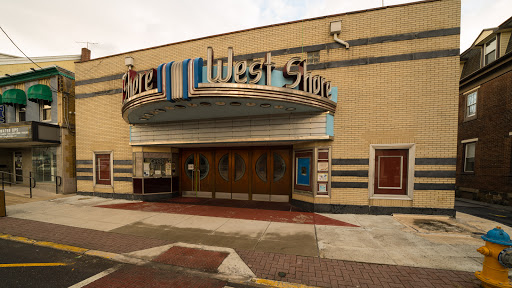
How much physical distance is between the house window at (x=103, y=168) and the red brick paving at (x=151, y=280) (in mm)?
8845

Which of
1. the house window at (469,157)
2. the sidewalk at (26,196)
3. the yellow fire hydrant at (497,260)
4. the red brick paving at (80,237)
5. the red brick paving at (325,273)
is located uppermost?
the house window at (469,157)

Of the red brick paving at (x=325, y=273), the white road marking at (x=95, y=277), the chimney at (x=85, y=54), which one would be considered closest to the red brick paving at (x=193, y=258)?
the red brick paving at (x=325, y=273)

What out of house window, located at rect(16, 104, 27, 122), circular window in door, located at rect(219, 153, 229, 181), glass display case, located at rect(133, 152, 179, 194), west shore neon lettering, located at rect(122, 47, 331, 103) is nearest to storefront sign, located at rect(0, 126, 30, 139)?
house window, located at rect(16, 104, 27, 122)

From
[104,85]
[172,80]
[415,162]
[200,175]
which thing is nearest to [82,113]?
[104,85]

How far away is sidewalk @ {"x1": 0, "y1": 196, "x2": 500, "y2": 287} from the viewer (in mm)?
3828

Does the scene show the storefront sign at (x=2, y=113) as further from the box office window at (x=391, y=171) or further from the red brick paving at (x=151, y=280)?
the box office window at (x=391, y=171)

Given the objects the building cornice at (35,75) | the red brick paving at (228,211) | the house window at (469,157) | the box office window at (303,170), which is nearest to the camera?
the red brick paving at (228,211)

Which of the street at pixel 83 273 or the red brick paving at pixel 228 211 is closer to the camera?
the street at pixel 83 273

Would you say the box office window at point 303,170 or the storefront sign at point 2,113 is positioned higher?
the storefront sign at point 2,113

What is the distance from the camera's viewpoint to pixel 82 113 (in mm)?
11484

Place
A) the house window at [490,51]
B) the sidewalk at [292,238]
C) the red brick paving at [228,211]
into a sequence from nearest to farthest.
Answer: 1. the sidewalk at [292,238]
2. the red brick paving at [228,211]
3. the house window at [490,51]

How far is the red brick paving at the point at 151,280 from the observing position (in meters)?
3.50

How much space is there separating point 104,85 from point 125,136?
3294mm

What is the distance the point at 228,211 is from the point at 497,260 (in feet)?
23.5
